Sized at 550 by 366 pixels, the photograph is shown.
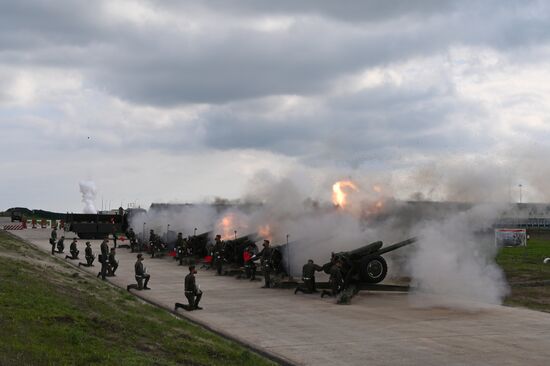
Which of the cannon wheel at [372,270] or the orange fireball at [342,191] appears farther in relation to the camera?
the orange fireball at [342,191]

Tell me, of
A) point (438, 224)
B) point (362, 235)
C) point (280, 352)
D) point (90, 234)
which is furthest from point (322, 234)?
point (90, 234)

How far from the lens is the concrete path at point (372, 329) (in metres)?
13.5

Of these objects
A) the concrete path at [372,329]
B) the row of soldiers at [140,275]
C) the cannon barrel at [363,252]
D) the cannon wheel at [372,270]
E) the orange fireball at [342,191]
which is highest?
the orange fireball at [342,191]

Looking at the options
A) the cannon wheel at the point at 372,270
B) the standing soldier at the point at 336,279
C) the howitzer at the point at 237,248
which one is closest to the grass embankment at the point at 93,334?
the standing soldier at the point at 336,279

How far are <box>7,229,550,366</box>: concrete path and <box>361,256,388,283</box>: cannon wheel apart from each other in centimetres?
68

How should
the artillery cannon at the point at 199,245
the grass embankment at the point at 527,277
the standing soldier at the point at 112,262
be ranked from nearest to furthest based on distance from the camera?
the grass embankment at the point at 527,277, the standing soldier at the point at 112,262, the artillery cannon at the point at 199,245

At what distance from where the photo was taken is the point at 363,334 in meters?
16.1

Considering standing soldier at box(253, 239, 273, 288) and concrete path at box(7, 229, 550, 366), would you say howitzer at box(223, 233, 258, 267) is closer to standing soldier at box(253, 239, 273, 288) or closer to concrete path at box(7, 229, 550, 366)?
standing soldier at box(253, 239, 273, 288)

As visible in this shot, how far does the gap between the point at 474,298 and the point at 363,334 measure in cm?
823

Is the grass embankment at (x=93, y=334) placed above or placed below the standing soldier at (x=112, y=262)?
below

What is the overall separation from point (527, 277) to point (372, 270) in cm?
1165

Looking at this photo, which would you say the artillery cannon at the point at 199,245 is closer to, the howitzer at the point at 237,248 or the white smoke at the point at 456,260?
the howitzer at the point at 237,248

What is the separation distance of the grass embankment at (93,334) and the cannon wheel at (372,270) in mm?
7886

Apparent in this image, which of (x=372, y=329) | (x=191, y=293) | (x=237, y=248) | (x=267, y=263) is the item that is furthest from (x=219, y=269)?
(x=372, y=329)
